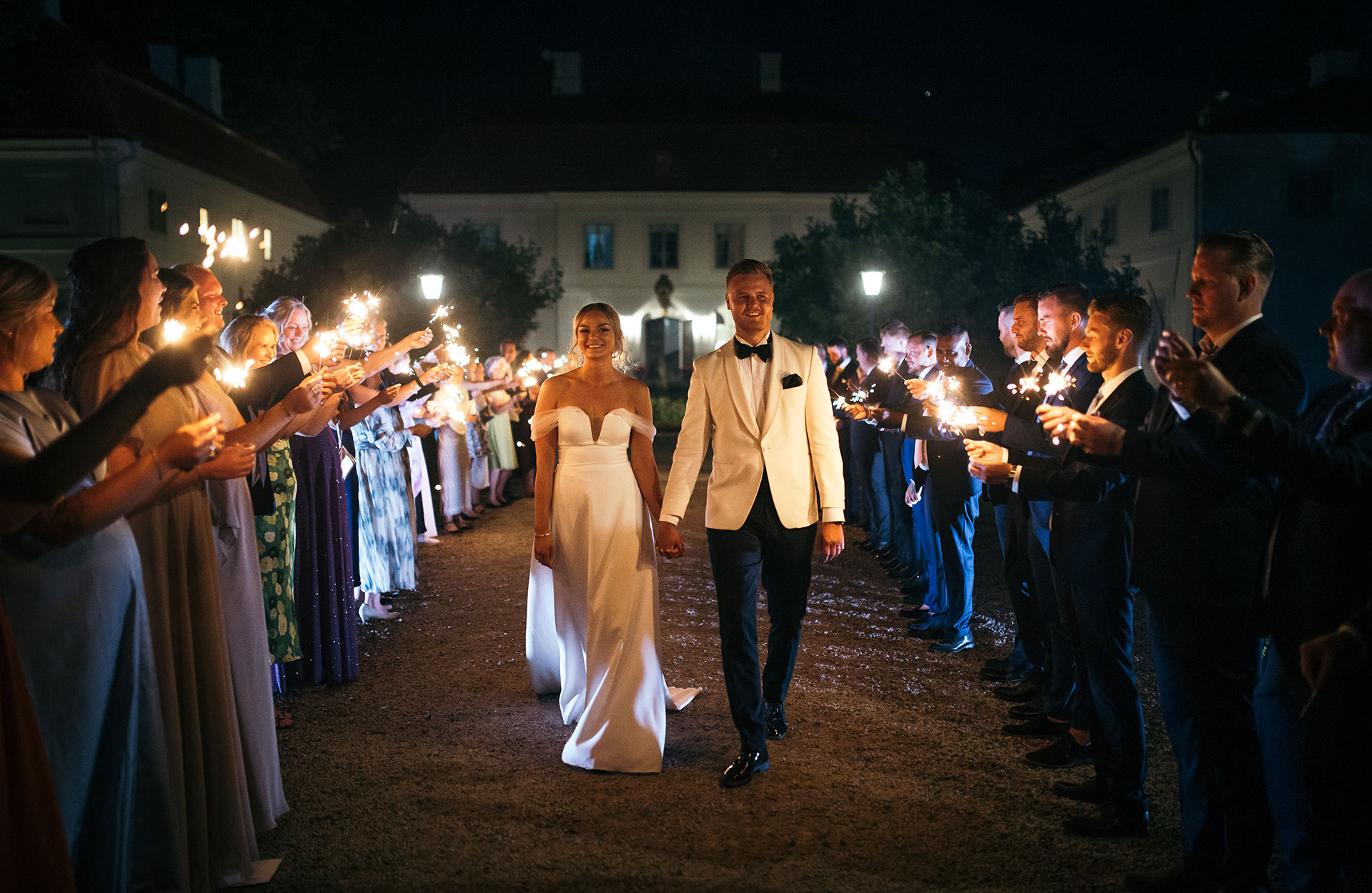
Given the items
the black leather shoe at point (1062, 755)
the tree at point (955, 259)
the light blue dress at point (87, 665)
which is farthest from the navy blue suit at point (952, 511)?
the tree at point (955, 259)

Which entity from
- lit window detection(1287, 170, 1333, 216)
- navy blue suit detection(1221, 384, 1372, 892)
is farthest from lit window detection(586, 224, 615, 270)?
navy blue suit detection(1221, 384, 1372, 892)

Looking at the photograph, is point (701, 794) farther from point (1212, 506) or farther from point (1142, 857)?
point (1212, 506)

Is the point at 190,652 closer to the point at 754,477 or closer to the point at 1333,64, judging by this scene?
the point at 754,477

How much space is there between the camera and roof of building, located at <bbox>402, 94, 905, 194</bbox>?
46.8m

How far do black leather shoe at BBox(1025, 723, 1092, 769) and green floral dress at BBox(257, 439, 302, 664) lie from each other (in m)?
4.26

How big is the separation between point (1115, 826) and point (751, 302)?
9.49ft

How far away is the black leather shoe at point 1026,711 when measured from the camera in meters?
5.73

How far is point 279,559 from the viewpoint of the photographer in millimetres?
5875

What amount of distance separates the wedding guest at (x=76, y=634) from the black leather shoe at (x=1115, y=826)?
3.65 meters

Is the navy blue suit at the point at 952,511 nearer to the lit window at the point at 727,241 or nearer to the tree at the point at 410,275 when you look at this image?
the tree at the point at 410,275

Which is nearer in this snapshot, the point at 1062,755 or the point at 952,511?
the point at 1062,755

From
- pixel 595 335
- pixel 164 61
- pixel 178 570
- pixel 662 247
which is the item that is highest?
pixel 164 61

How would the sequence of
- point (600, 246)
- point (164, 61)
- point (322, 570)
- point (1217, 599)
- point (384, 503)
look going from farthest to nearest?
point (600, 246)
point (164, 61)
point (384, 503)
point (322, 570)
point (1217, 599)

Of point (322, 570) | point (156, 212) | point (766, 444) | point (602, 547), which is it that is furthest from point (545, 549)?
point (156, 212)
